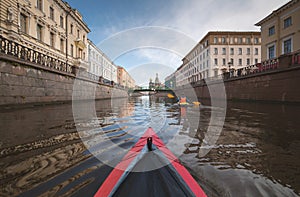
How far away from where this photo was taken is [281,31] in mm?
21625

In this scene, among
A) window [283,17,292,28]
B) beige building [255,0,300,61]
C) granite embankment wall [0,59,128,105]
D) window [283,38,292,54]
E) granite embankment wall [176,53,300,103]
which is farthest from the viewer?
window [283,38,292,54]

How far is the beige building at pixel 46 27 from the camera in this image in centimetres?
1453

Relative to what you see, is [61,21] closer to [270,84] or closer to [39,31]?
[39,31]

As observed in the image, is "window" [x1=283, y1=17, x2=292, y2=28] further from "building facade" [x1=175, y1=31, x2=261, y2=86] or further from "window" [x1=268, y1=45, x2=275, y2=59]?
"building facade" [x1=175, y1=31, x2=261, y2=86]

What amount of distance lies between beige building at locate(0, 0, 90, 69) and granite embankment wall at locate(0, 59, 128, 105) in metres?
6.61

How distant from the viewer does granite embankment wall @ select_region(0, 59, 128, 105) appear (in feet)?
26.8

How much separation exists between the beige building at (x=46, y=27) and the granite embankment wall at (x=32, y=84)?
6.61 m

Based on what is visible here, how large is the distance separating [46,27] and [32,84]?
14087mm

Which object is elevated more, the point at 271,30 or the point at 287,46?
the point at 271,30

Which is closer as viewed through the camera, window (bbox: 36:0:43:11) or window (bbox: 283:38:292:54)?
window (bbox: 36:0:43:11)

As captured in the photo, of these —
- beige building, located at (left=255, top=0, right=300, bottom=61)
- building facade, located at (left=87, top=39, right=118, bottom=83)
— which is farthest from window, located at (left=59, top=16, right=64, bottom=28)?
beige building, located at (left=255, top=0, right=300, bottom=61)

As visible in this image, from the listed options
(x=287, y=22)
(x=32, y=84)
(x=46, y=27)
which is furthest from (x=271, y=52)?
(x=46, y=27)

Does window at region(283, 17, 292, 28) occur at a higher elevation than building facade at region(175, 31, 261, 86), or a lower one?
lower

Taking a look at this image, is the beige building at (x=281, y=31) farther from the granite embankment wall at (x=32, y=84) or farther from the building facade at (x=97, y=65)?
the building facade at (x=97, y=65)
